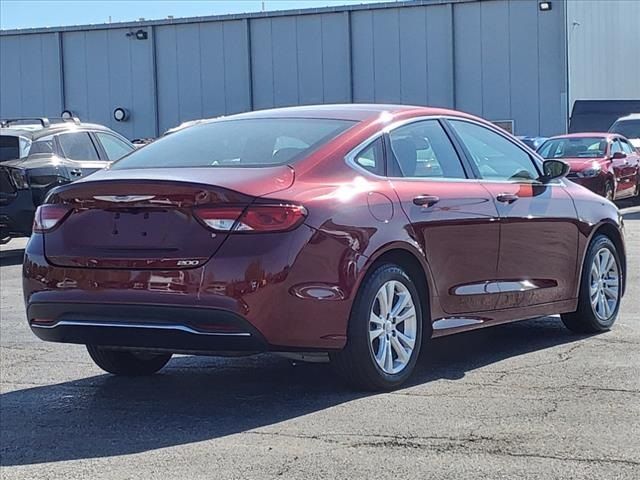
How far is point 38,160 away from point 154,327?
29.2ft

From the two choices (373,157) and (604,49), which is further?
(604,49)

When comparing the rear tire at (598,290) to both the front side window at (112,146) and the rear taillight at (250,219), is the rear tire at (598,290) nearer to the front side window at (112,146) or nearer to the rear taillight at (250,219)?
the rear taillight at (250,219)

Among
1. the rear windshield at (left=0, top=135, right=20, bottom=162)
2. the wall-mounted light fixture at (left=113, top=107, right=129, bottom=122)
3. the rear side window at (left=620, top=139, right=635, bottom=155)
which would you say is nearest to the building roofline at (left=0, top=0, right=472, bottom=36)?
the wall-mounted light fixture at (left=113, top=107, right=129, bottom=122)

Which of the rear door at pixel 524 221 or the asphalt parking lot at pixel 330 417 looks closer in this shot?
the asphalt parking lot at pixel 330 417

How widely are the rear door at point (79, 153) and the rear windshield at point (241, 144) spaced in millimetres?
7855

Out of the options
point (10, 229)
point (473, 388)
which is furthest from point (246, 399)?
point (10, 229)

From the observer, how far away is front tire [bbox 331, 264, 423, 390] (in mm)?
5840

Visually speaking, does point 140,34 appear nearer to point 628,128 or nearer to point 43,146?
point 628,128

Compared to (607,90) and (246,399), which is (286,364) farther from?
(607,90)

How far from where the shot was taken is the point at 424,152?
667 cm

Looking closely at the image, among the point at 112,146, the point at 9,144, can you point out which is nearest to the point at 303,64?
the point at 112,146

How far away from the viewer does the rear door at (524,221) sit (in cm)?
699

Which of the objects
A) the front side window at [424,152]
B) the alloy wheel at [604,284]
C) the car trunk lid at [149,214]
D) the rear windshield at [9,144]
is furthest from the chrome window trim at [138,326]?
the rear windshield at [9,144]

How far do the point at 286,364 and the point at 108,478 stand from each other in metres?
2.40
